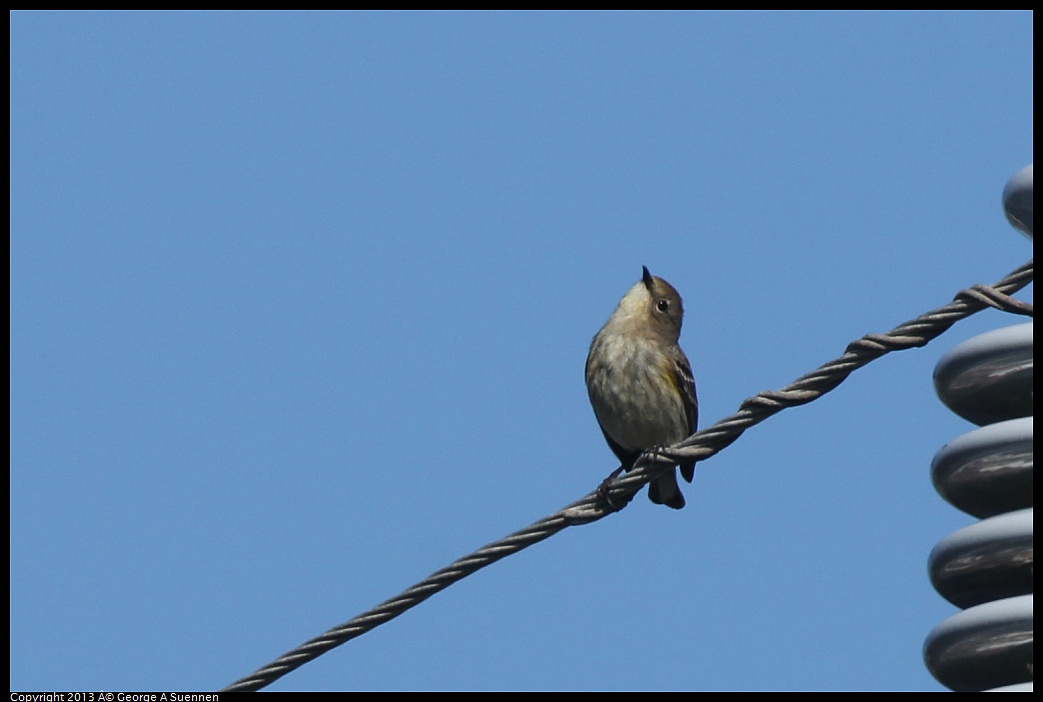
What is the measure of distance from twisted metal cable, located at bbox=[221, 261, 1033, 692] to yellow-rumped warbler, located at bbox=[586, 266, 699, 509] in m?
3.96

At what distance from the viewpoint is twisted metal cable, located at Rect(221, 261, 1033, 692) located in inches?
210

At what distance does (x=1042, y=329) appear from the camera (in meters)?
4.91

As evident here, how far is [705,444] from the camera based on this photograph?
6.21 meters

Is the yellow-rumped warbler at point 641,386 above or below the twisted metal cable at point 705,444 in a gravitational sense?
above

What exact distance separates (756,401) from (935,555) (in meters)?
1.14

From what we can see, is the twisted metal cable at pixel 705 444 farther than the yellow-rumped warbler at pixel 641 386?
No

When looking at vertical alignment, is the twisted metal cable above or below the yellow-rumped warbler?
below

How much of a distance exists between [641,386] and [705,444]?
4507 mm

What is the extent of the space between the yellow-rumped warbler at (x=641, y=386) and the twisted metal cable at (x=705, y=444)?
3.96 m

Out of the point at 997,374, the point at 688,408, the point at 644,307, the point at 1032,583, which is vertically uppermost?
the point at 644,307

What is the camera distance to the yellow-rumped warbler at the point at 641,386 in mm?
10734

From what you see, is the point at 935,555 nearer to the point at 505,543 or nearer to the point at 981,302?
the point at 981,302

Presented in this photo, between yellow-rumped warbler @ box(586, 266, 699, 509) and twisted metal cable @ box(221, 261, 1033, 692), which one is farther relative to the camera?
yellow-rumped warbler @ box(586, 266, 699, 509)
